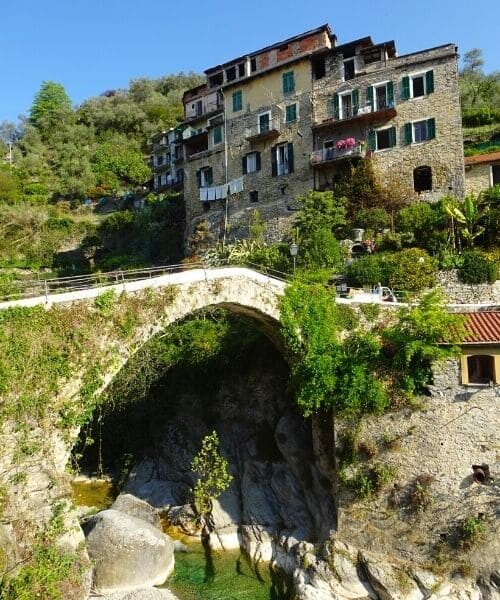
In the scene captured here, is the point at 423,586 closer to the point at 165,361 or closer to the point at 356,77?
the point at 165,361

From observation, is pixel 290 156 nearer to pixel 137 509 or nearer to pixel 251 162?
pixel 251 162

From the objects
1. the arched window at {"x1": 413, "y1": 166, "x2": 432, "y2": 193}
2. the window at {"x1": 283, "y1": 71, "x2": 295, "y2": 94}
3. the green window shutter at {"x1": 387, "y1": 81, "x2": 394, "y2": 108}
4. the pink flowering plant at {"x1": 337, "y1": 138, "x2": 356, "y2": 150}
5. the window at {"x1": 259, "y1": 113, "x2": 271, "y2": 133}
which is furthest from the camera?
the window at {"x1": 259, "y1": 113, "x2": 271, "y2": 133}

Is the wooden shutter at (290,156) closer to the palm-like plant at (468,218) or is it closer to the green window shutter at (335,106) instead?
the green window shutter at (335,106)

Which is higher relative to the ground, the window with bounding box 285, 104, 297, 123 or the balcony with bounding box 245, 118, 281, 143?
A: the window with bounding box 285, 104, 297, 123

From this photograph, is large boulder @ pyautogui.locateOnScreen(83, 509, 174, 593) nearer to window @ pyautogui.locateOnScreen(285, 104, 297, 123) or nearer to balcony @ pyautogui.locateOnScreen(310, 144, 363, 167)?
balcony @ pyautogui.locateOnScreen(310, 144, 363, 167)

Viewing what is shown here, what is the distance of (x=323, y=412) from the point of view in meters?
17.7

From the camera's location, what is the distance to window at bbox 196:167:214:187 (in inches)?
1401

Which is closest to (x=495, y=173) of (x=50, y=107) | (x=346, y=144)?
(x=346, y=144)

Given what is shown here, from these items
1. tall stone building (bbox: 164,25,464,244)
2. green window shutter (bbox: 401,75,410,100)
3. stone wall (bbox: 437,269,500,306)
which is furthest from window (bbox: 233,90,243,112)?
stone wall (bbox: 437,269,500,306)

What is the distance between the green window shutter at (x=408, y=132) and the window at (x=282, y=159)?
23.8 ft

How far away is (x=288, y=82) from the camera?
32.2 meters

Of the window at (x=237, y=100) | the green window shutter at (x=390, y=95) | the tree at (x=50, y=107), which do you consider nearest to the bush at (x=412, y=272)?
the green window shutter at (x=390, y=95)

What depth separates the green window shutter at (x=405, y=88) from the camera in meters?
28.2

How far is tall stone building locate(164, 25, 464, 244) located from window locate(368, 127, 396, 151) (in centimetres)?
6
